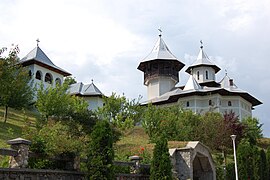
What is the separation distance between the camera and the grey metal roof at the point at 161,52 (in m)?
50.9

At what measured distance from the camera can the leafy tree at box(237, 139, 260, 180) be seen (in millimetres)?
21094

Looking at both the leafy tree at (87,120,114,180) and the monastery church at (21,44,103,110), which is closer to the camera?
the leafy tree at (87,120,114,180)

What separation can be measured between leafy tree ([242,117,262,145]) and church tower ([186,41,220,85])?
13.9 metres

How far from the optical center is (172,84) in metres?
51.8

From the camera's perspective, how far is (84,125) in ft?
78.0

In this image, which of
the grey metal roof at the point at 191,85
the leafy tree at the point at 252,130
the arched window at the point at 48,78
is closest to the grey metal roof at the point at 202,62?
the grey metal roof at the point at 191,85

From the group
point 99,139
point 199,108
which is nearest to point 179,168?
point 99,139

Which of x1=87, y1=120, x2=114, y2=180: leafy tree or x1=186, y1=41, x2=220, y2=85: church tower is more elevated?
x1=186, y1=41, x2=220, y2=85: church tower

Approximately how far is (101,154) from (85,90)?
1364 inches

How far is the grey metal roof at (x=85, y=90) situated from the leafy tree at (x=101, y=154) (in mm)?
32573

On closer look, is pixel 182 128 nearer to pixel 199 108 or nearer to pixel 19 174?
pixel 19 174

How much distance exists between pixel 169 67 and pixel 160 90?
3.33 m

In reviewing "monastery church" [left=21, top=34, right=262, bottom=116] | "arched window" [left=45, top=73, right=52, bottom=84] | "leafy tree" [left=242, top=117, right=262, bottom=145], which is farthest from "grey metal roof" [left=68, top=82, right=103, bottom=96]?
"leafy tree" [left=242, top=117, right=262, bottom=145]

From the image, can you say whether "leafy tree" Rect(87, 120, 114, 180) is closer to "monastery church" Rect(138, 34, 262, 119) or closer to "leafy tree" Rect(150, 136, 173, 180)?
"leafy tree" Rect(150, 136, 173, 180)
